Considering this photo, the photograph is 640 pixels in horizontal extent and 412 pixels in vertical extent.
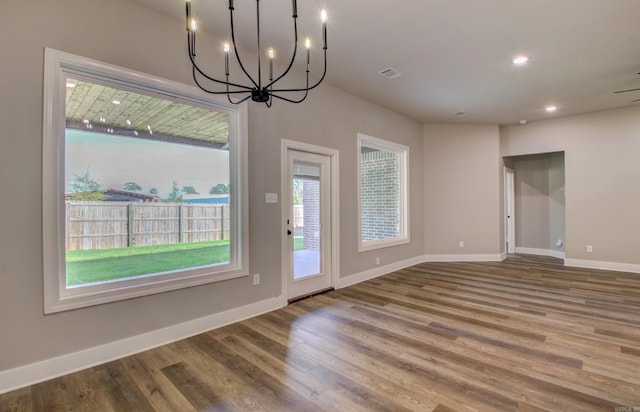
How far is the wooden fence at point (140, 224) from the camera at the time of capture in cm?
253

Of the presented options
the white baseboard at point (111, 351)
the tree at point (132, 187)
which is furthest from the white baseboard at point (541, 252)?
the tree at point (132, 187)

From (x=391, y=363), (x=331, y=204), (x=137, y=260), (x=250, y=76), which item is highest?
(x=250, y=76)

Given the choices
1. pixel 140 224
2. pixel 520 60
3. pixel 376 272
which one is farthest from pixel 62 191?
pixel 520 60

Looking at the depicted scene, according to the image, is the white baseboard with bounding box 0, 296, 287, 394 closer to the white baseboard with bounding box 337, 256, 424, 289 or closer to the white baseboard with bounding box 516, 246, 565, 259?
the white baseboard with bounding box 337, 256, 424, 289

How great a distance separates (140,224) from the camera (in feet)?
9.42

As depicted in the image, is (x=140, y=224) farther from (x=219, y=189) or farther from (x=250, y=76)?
(x=250, y=76)

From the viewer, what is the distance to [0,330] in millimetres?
2086

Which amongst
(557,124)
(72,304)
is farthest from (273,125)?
(557,124)

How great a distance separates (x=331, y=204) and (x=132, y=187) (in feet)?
8.49

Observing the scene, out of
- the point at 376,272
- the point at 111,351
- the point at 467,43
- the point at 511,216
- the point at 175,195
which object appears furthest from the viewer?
the point at 511,216

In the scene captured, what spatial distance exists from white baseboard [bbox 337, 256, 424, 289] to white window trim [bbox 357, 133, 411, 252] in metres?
0.38

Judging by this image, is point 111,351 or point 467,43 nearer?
point 111,351

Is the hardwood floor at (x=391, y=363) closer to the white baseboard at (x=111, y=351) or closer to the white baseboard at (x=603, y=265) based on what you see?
the white baseboard at (x=111, y=351)

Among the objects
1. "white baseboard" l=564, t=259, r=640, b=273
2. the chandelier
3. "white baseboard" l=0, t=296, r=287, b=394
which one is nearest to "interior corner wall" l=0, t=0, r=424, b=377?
"white baseboard" l=0, t=296, r=287, b=394
